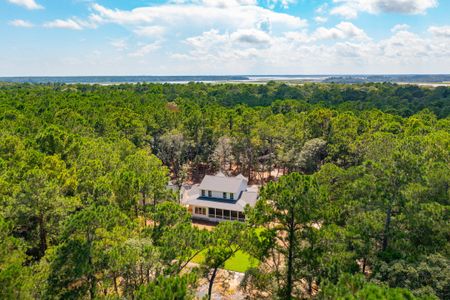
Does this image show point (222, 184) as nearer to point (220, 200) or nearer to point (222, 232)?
point (220, 200)

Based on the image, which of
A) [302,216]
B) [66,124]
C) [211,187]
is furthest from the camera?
[66,124]

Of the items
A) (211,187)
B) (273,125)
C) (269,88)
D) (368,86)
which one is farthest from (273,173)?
(368,86)

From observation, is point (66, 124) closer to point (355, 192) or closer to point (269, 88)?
point (355, 192)

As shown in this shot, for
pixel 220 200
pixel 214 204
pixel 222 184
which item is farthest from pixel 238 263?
pixel 222 184

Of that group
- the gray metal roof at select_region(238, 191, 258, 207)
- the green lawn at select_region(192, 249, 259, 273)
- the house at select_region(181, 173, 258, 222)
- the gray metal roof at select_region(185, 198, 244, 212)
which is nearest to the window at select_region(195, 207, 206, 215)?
the house at select_region(181, 173, 258, 222)

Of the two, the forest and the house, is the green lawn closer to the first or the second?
the forest

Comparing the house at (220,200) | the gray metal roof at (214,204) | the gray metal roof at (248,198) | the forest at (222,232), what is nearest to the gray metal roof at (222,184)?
the house at (220,200)

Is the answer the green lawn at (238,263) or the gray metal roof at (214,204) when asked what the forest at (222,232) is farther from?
the gray metal roof at (214,204)

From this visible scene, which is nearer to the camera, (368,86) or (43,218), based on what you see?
(43,218)
